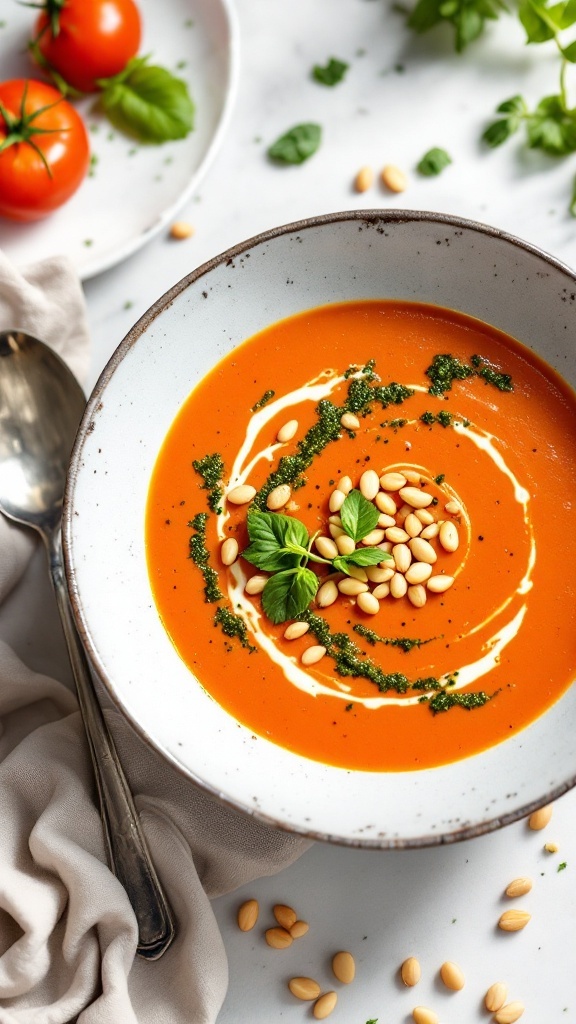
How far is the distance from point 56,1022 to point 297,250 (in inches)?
70.2

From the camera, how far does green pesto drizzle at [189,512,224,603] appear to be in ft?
7.34

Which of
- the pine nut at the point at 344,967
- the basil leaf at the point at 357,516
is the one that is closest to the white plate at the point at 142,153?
the basil leaf at the point at 357,516

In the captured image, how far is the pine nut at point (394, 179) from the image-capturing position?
2607 mm

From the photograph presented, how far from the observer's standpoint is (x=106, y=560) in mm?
2242

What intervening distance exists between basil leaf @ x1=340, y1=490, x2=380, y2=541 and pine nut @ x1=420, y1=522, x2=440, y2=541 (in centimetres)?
11

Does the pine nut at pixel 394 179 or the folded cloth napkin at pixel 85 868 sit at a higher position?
the pine nut at pixel 394 179

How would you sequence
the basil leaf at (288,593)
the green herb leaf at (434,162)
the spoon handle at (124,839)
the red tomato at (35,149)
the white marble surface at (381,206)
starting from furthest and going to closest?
the green herb leaf at (434,162), the red tomato at (35,149), the white marble surface at (381,206), the spoon handle at (124,839), the basil leaf at (288,593)

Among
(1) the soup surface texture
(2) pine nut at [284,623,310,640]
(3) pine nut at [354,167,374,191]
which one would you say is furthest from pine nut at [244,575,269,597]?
(3) pine nut at [354,167,374,191]

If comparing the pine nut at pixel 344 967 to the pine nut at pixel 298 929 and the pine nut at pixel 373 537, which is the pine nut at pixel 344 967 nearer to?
the pine nut at pixel 298 929

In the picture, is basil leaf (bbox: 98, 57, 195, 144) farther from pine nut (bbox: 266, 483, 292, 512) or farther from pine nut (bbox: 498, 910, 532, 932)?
pine nut (bbox: 498, 910, 532, 932)

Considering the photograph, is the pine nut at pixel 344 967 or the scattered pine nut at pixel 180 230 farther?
the scattered pine nut at pixel 180 230

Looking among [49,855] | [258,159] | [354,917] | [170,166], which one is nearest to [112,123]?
[170,166]

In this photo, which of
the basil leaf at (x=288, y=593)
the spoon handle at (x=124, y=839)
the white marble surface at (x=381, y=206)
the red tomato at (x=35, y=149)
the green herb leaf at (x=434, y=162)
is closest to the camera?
the basil leaf at (x=288, y=593)

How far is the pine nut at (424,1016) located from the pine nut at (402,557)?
40.6 inches
